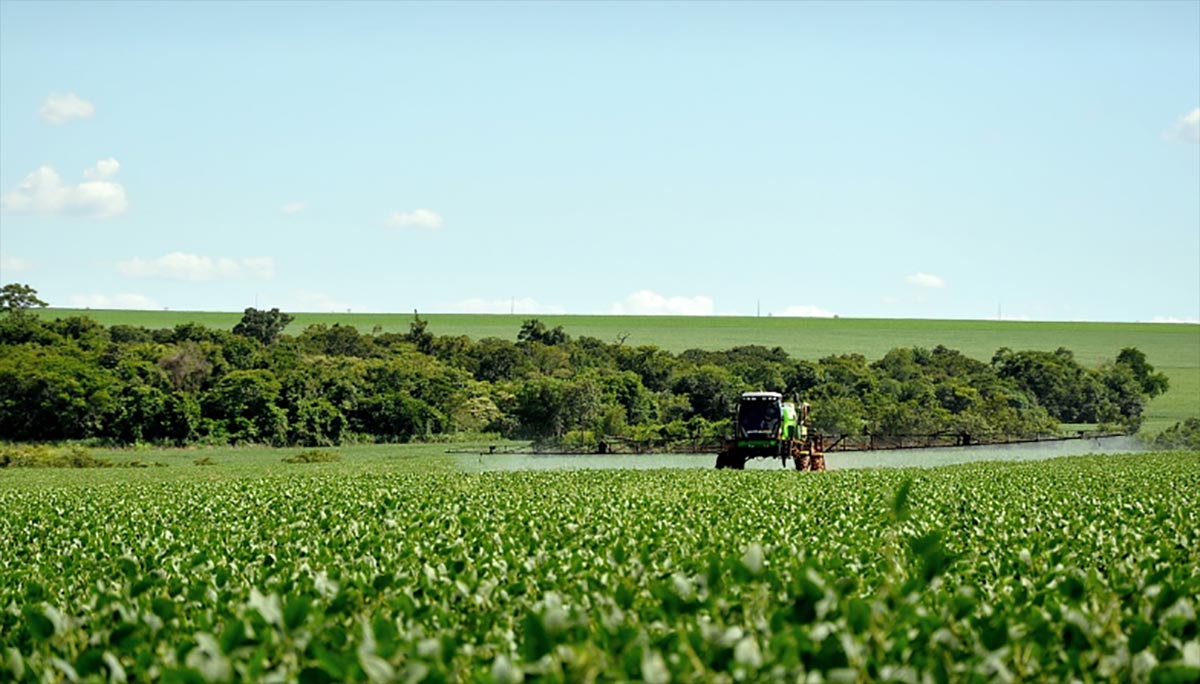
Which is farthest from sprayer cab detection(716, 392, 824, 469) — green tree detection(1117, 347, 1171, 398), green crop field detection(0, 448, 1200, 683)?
green tree detection(1117, 347, 1171, 398)

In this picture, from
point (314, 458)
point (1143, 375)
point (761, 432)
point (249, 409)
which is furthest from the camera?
point (1143, 375)

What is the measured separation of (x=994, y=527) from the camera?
16.8 meters

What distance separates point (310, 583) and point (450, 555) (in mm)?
2261

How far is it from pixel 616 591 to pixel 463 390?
92.5 meters

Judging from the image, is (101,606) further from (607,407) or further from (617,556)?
(607,407)

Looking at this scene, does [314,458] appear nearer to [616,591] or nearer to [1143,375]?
[616,591]

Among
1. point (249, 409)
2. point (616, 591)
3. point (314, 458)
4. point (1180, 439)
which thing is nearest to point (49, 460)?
point (314, 458)

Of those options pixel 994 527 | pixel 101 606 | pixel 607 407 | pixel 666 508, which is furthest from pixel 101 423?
pixel 101 606

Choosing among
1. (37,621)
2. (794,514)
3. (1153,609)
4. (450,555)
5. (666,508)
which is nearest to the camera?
(37,621)

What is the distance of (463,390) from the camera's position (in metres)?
100

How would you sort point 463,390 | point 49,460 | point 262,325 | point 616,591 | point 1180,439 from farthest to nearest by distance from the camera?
1. point 262,325
2. point 463,390
3. point 1180,439
4. point 49,460
5. point 616,591

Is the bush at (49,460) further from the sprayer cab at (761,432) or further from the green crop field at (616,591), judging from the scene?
the green crop field at (616,591)

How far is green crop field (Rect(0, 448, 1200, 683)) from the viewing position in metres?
6.03

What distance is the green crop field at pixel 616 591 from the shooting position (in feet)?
19.8
